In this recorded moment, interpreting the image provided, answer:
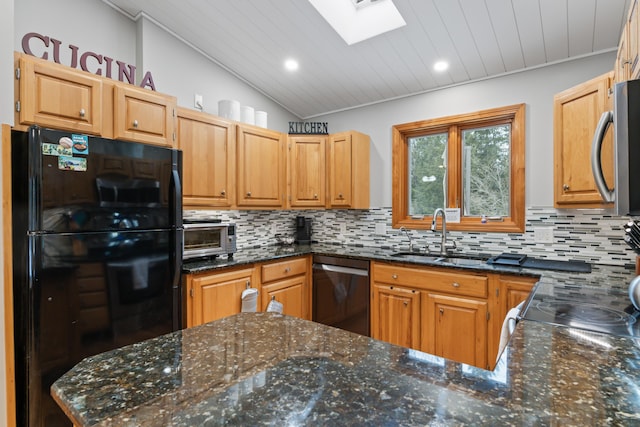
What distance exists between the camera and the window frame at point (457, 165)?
2.64 m

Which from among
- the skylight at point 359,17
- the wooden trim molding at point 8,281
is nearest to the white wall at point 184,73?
the skylight at point 359,17

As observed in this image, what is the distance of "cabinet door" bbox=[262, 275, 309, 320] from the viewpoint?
9.05 feet

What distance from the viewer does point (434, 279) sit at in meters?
2.45

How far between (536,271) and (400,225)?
1.35 metres

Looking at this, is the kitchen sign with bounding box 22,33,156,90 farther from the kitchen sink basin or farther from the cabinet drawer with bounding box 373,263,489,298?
the kitchen sink basin

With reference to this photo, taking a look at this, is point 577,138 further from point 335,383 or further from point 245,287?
point 245,287

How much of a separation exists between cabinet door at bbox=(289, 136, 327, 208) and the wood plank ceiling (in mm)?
574

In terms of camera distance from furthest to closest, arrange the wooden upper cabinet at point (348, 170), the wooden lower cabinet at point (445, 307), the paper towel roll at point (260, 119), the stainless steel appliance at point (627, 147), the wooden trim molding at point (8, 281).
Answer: the wooden upper cabinet at point (348, 170)
the paper towel roll at point (260, 119)
the wooden lower cabinet at point (445, 307)
the wooden trim molding at point (8, 281)
the stainless steel appliance at point (627, 147)

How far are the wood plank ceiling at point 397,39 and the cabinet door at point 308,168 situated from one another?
1.88ft

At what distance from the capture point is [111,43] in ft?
7.97

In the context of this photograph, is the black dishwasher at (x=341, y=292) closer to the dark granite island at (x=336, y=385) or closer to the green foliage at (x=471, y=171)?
the green foliage at (x=471, y=171)

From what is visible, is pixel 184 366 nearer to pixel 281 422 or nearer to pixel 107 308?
pixel 281 422

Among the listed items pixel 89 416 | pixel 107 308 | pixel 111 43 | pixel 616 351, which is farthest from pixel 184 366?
pixel 111 43

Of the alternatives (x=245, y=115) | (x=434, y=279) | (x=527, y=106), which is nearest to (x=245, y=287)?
(x=434, y=279)
